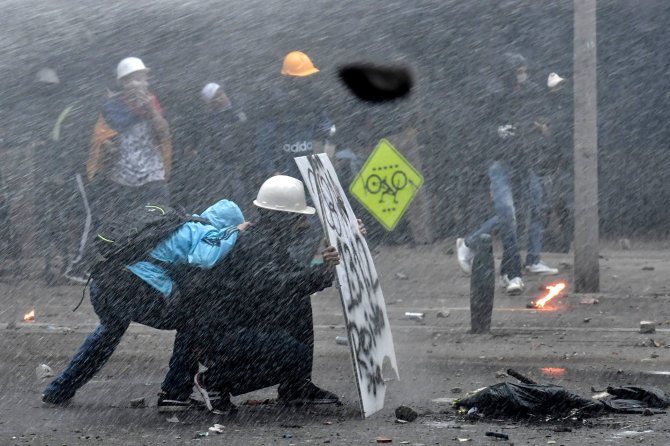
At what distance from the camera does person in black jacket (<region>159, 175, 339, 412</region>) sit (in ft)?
22.2

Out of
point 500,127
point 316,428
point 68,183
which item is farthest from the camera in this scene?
point 68,183

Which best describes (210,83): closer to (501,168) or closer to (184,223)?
(501,168)

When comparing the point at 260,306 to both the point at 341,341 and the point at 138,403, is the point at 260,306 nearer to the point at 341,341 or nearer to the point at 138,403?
the point at 138,403

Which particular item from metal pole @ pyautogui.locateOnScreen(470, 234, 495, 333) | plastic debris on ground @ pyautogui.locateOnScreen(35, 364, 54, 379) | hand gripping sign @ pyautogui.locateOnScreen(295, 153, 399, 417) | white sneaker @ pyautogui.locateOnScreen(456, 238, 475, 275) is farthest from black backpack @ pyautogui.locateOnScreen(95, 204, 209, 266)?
white sneaker @ pyautogui.locateOnScreen(456, 238, 475, 275)

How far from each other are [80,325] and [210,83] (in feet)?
11.7

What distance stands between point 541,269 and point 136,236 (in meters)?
6.07

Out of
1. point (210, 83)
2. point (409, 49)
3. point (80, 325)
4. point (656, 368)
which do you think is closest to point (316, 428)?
point (656, 368)

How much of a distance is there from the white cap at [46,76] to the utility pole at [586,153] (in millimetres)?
5240

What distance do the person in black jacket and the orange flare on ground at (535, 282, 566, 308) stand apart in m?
3.93

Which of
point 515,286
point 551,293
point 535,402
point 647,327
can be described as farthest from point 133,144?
point 535,402

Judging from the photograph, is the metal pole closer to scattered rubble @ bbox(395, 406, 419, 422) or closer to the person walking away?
scattered rubble @ bbox(395, 406, 419, 422)

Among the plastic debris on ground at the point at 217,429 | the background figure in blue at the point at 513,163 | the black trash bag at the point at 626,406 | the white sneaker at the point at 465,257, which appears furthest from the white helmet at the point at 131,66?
the black trash bag at the point at 626,406

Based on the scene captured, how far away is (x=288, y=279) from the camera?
675 centimetres

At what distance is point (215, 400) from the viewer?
7.08 meters
